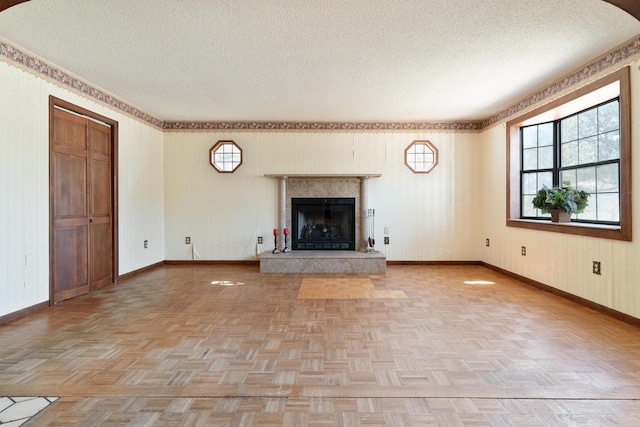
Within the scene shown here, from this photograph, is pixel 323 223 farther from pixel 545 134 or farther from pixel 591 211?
pixel 591 211

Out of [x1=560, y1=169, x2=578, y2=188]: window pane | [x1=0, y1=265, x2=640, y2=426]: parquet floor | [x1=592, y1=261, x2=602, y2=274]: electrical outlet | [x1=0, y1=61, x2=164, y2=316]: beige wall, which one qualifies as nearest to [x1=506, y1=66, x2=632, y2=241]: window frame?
[x1=592, y1=261, x2=602, y2=274]: electrical outlet

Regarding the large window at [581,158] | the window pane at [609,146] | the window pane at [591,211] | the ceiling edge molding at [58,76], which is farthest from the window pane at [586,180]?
the ceiling edge molding at [58,76]

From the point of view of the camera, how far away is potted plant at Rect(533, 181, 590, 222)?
399 centimetres

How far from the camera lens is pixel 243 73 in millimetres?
4016

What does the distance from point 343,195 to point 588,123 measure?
361 centimetres

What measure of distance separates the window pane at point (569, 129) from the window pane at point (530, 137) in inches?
17.8

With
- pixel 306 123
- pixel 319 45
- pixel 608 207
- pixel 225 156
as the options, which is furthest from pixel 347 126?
pixel 608 207

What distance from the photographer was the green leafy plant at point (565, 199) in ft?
13.1

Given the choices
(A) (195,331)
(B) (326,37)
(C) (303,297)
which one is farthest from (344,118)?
(A) (195,331)

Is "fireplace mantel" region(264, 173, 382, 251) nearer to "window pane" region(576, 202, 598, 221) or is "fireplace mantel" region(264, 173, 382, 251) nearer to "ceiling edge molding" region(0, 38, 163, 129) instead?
"ceiling edge molding" region(0, 38, 163, 129)

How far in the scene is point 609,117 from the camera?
3766mm

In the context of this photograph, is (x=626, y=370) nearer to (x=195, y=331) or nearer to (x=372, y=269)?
(x=195, y=331)

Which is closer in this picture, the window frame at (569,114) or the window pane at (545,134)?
the window frame at (569,114)

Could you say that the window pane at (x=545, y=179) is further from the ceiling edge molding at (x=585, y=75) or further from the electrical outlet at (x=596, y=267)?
the electrical outlet at (x=596, y=267)
